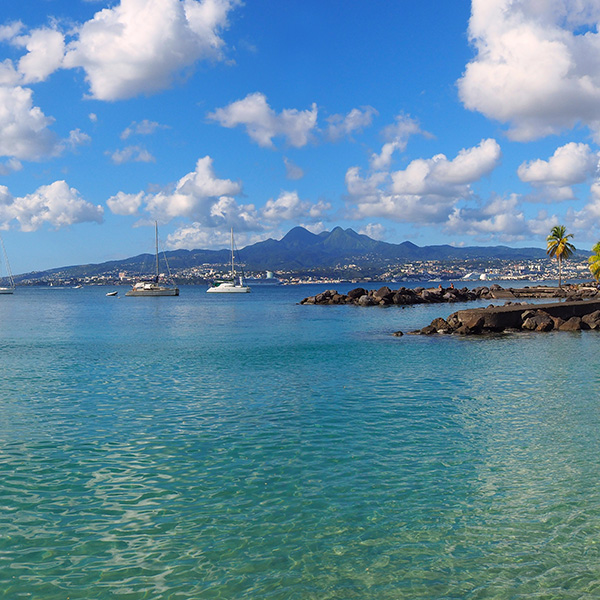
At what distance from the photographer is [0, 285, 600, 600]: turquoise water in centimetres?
736

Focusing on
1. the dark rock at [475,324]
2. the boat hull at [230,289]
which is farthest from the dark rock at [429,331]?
the boat hull at [230,289]

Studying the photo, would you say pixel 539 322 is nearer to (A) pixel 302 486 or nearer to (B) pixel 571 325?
(B) pixel 571 325

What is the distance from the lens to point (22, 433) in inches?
565

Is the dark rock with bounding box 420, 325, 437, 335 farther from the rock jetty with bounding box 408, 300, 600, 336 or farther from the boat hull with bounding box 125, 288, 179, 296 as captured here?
the boat hull with bounding box 125, 288, 179, 296

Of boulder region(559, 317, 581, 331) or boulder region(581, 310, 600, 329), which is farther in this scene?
boulder region(581, 310, 600, 329)

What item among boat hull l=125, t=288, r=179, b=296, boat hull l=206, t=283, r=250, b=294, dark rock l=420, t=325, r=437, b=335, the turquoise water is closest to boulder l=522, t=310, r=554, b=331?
dark rock l=420, t=325, r=437, b=335

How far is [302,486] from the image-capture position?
1049 cm

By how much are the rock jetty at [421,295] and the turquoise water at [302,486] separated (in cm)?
5582

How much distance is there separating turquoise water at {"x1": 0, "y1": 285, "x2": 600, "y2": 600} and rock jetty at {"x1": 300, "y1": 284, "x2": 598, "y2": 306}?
5582 centimetres

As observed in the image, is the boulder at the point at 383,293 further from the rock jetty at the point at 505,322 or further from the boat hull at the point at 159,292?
the boat hull at the point at 159,292

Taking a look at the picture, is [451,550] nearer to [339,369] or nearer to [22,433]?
[22,433]

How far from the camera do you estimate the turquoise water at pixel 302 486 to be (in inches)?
290

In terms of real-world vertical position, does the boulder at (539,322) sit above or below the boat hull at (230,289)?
below

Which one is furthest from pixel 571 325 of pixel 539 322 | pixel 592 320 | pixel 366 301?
pixel 366 301
